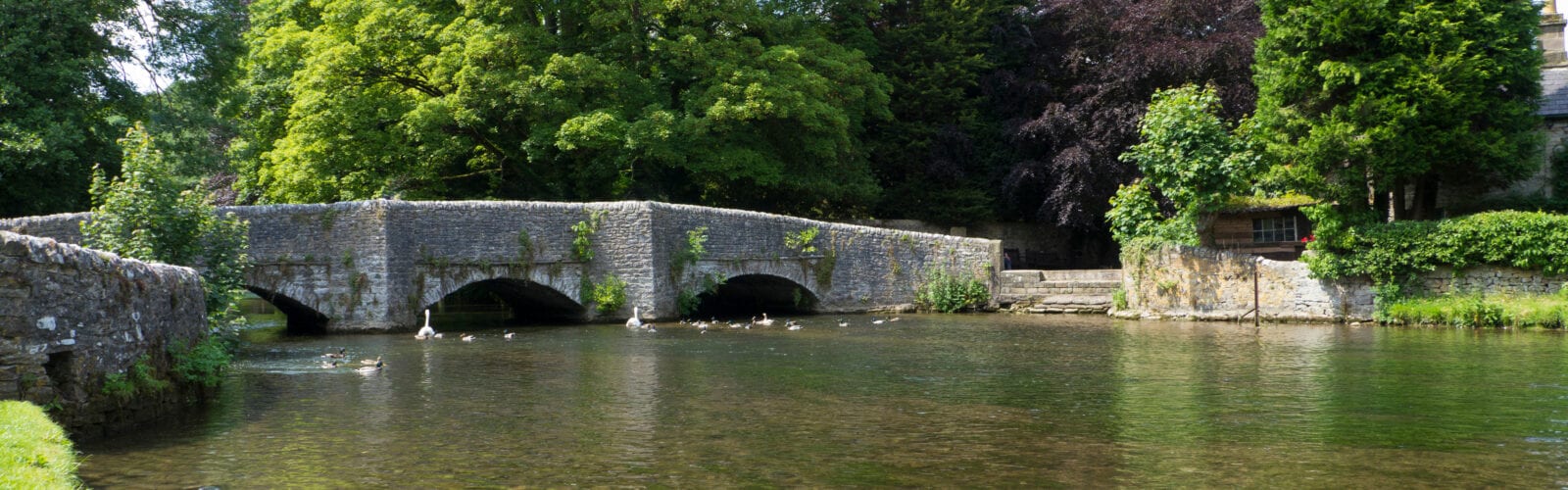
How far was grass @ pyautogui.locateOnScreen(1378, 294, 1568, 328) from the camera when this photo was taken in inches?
765

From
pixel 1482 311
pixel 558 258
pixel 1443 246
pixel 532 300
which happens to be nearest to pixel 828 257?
pixel 558 258

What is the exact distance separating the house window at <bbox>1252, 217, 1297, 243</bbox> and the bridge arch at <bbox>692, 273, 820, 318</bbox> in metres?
10.8

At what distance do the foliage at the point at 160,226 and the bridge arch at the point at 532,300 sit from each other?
7.57 m

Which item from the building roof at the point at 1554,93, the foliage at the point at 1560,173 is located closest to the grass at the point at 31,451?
the building roof at the point at 1554,93

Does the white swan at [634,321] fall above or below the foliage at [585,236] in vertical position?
below

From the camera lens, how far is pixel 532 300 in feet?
87.1

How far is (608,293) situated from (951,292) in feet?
26.5

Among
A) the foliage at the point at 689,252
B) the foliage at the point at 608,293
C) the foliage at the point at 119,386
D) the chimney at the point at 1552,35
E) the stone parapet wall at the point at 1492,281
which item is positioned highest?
the chimney at the point at 1552,35

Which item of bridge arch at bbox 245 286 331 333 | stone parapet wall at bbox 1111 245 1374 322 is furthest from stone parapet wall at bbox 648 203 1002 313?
bridge arch at bbox 245 286 331 333

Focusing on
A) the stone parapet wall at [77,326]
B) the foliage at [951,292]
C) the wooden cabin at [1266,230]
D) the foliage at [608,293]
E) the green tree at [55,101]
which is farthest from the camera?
the wooden cabin at [1266,230]

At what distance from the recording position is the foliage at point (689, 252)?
24.7m

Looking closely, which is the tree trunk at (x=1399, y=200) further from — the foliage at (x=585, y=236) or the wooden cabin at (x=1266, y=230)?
the foliage at (x=585, y=236)

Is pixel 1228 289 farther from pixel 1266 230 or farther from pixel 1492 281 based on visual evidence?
pixel 1266 230

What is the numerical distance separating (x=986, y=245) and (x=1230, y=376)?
14.1m
